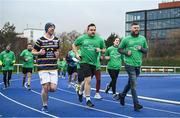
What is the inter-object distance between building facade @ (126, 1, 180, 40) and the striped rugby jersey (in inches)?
3884

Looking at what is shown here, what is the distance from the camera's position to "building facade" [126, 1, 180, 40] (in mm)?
111000

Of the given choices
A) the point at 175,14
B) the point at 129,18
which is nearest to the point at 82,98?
the point at 175,14

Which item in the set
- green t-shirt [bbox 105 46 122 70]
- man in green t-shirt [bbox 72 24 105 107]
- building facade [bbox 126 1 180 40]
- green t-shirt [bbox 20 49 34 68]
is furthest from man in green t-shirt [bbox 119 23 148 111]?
building facade [bbox 126 1 180 40]

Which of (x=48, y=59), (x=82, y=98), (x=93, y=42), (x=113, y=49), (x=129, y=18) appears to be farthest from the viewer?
(x=129, y=18)

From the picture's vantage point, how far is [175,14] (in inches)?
4368

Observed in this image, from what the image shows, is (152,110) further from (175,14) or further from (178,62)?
(175,14)

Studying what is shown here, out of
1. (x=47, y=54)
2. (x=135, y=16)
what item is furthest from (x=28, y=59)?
(x=135, y=16)

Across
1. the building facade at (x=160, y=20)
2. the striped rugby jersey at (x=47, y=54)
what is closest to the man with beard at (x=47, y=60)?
the striped rugby jersey at (x=47, y=54)

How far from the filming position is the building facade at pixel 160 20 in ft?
364

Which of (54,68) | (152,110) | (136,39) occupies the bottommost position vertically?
(152,110)

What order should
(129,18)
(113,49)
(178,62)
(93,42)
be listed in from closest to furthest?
(93,42) → (113,49) → (178,62) → (129,18)

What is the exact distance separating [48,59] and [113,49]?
490 cm

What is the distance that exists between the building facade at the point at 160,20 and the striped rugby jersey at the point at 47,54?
98.6 meters

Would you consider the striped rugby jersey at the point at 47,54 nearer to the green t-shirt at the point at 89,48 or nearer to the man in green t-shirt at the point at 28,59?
the green t-shirt at the point at 89,48
